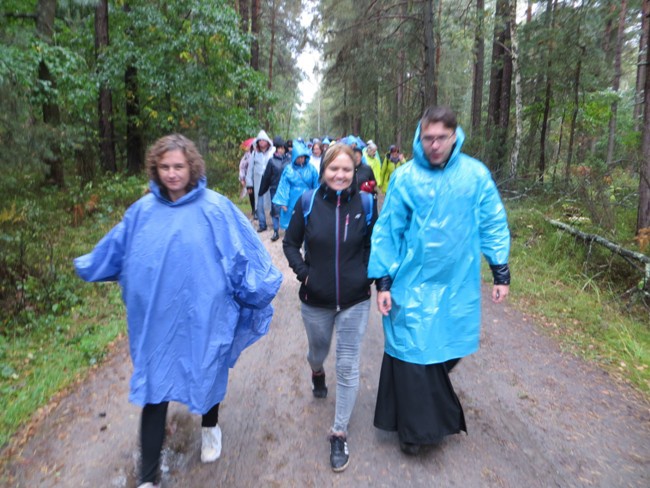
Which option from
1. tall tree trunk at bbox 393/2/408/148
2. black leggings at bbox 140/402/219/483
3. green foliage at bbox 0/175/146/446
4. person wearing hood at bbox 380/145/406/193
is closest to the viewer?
black leggings at bbox 140/402/219/483

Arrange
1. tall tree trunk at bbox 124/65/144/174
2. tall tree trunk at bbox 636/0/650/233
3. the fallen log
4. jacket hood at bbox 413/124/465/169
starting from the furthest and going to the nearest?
1. tall tree trunk at bbox 124/65/144/174
2. tall tree trunk at bbox 636/0/650/233
3. the fallen log
4. jacket hood at bbox 413/124/465/169

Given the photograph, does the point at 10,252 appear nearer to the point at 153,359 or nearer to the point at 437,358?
the point at 153,359

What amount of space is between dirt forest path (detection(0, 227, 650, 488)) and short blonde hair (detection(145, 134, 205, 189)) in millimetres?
1866

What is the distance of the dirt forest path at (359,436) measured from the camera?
106 inches

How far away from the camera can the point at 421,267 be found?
262 centimetres

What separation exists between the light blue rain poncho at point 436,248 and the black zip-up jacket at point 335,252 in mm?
175

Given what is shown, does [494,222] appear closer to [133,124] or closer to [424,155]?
[424,155]

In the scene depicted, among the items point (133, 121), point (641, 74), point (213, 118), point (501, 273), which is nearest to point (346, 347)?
point (501, 273)

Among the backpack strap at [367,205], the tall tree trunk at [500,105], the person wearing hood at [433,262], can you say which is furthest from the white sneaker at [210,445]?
the tall tree trunk at [500,105]

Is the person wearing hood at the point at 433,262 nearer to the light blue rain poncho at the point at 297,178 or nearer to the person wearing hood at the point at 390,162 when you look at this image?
the light blue rain poncho at the point at 297,178

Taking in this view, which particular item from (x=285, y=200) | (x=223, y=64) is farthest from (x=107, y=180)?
(x=285, y=200)

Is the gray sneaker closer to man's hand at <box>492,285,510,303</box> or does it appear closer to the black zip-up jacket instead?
the black zip-up jacket

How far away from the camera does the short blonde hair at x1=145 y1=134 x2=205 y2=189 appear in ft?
7.69

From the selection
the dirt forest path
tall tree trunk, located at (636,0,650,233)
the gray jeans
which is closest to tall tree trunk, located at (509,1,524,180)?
tall tree trunk, located at (636,0,650,233)
